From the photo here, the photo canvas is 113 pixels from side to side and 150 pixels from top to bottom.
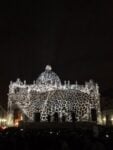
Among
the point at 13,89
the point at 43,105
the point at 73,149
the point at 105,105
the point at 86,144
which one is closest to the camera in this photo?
the point at 86,144

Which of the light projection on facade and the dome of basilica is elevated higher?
the dome of basilica

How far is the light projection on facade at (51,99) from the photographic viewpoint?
1786 inches

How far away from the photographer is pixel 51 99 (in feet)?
150

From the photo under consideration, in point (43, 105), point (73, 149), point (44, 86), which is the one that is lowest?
point (73, 149)

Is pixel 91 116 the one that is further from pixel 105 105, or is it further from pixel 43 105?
pixel 105 105

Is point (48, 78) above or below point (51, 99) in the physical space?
above

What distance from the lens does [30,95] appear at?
4703cm

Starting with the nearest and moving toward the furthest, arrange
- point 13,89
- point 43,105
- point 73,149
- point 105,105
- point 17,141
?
point 73,149 < point 17,141 < point 43,105 < point 13,89 < point 105,105

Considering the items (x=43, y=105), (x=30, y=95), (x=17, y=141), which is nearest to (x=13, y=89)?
(x=30, y=95)

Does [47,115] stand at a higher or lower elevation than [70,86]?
lower

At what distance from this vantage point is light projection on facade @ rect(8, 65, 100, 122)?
45.4 meters

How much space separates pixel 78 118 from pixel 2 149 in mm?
35422

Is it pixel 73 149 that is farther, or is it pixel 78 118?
pixel 78 118

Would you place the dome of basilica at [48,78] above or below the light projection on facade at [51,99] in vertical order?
above
